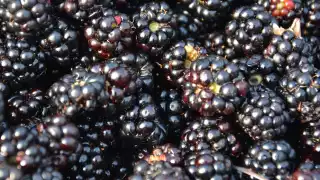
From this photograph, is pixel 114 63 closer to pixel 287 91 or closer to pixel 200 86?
pixel 200 86

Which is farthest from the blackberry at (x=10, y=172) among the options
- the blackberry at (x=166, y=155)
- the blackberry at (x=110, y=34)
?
the blackberry at (x=110, y=34)

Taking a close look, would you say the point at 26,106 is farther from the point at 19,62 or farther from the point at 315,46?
the point at 315,46

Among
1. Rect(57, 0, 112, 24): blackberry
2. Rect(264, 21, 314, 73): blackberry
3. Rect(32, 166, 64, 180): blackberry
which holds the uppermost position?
Rect(57, 0, 112, 24): blackberry

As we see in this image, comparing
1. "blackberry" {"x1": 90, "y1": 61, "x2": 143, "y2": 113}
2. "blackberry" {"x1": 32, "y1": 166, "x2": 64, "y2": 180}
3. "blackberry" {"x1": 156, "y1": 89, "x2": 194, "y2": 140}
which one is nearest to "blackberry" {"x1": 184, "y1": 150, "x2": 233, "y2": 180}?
"blackberry" {"x1": 156, "y1": 89, "x2": 194, "y2": 140}

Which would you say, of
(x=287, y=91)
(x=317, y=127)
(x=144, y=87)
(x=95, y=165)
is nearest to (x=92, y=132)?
(x=95, y=165)

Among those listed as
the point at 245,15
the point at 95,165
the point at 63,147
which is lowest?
the point at 95,165

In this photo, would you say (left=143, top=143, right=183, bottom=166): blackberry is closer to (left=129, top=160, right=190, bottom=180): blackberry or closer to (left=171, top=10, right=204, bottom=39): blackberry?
(left=129, top=160, right=190, bottom=180): blackberry

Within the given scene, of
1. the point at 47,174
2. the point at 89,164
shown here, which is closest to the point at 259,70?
the point at 89,164
